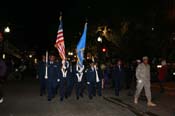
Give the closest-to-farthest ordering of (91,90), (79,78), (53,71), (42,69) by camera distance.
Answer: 1. (53,71)
2. (79,78)
3. (91,90)
4. (42,69)

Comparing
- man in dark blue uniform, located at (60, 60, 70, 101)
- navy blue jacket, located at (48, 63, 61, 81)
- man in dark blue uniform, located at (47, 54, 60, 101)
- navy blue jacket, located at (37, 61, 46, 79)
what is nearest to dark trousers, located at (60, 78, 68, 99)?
man in dark blue uniform, located at (60, 60, 70, 101)

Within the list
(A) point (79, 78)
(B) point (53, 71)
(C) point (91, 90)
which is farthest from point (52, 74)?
(C) point (91, 90)

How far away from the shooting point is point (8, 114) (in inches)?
571

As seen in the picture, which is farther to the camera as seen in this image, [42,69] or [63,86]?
[42,69]

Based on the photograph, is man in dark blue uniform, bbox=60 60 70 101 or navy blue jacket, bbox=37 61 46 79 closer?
man in dark blue uniform, bbox=60 60 70 101

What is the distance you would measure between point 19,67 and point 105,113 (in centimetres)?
2896

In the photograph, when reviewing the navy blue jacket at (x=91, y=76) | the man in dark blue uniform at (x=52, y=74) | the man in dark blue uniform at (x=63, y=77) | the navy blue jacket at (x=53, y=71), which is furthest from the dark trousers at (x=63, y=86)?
the navy blue jacket at (x=91, y=76)

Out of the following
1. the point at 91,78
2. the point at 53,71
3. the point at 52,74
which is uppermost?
the point at 53,71

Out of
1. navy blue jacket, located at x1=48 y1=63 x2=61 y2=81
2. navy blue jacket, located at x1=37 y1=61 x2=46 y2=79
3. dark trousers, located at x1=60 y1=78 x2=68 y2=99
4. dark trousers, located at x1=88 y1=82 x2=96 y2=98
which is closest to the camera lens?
navy blue jacket, located at x1=48 y1=63 x2=61 y2=81

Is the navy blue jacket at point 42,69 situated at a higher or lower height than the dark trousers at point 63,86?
higher

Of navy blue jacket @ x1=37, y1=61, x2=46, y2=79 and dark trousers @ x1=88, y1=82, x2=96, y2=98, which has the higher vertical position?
navy blue jacket @ x1=37, y1=61, x2=46, y2=79

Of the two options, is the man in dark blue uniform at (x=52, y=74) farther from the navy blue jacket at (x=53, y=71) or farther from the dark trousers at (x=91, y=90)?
the dark trousers at (x=91, y=90)

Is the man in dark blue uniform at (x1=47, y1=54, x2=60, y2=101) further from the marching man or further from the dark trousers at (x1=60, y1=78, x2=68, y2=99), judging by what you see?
the marching man

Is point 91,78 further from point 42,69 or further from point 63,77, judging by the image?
point 42,69
